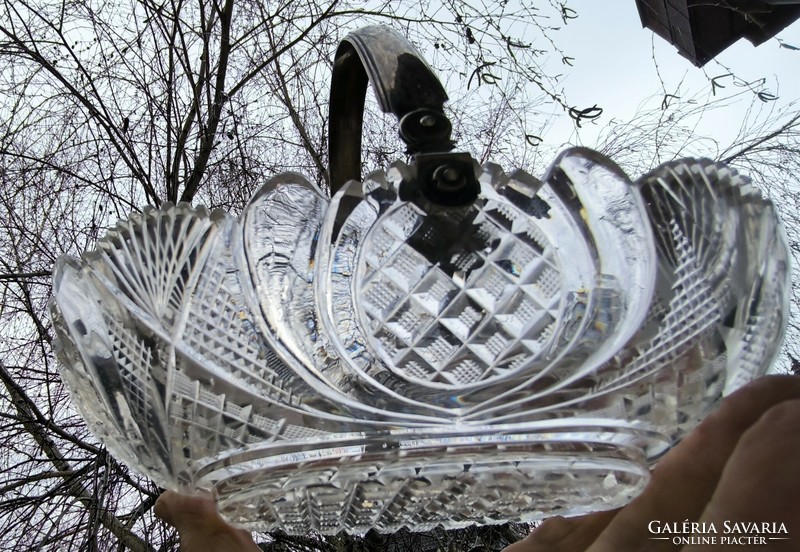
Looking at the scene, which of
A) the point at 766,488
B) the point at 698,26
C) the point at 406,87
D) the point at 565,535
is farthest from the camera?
the point at 698,26

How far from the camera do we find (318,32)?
186 cm

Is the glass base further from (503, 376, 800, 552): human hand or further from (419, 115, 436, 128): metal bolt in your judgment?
(419, 115, 436, 128): metal bolt

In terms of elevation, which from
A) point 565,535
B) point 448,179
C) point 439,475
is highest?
point 448,179

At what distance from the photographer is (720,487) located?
0.28 m

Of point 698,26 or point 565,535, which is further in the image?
point 698,26

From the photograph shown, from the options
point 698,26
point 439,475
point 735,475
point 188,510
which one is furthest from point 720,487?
point 698,26

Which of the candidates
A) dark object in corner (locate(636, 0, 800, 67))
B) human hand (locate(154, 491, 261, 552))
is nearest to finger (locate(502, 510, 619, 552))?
human hand (locate(154, 491, 261, 552))

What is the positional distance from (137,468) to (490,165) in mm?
282

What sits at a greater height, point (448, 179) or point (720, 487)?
Answer: point (448, 179)

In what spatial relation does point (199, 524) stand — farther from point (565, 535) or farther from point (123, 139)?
point (123, 139)

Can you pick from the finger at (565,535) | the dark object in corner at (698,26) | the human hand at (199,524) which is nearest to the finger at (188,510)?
the human hand at (199,524)

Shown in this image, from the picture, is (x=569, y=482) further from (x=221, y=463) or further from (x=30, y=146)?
(x=30, y=146)

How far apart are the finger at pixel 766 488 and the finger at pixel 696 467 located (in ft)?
0.03

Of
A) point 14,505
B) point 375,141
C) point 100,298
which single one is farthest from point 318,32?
point 100,298
